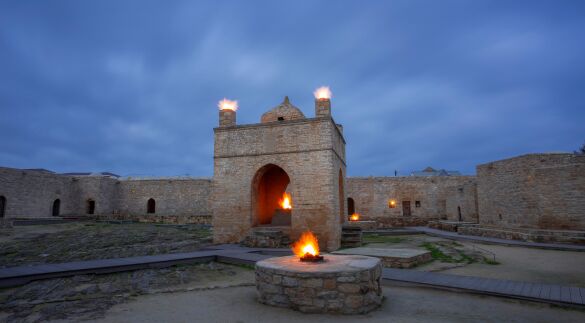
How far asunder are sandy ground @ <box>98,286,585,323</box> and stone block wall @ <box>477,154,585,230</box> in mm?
11863

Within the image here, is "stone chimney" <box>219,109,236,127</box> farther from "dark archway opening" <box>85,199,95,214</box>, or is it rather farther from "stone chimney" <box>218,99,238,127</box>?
"dark archway opening" <box>85,199,95,214</box>

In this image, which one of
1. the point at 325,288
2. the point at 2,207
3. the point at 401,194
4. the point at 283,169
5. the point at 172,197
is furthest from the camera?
the point at 172,197

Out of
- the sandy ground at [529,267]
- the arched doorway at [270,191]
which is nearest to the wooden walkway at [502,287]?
the sandy ground at [529,267]

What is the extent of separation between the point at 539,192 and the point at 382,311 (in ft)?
45.5

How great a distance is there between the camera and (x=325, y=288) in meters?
5.28

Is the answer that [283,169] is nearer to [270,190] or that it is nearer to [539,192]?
[270,190]

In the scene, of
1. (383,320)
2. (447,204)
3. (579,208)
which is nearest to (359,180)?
(447,204)

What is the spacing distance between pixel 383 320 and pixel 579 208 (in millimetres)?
14052

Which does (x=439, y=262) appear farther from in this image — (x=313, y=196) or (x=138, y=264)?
(x=138, y=264)

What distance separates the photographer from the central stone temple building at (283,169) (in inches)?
471

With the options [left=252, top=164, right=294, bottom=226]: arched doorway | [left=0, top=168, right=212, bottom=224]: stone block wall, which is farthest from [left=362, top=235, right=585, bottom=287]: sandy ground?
[left=0, top=168, right=212, bottom=224]: stone block wall

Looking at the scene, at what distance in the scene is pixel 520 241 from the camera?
12.9m

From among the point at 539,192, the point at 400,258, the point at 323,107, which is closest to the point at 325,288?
the point at 400,258

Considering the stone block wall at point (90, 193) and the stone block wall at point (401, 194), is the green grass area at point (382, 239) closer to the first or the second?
the stone block wall at point (401, 194)
